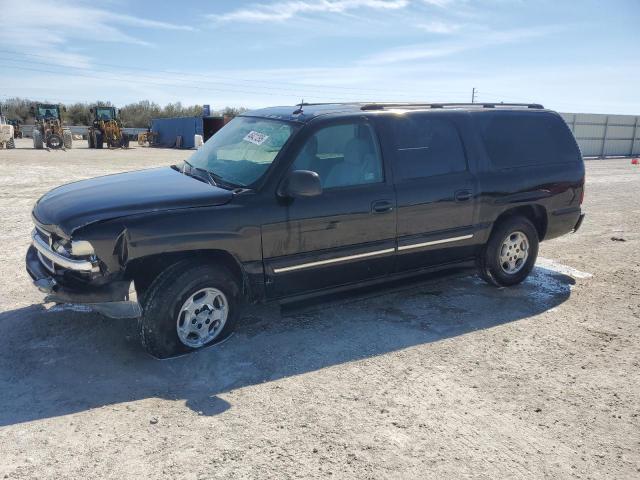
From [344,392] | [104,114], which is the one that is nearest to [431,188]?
[344,392]

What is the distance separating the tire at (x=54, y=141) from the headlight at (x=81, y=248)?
1245 inches

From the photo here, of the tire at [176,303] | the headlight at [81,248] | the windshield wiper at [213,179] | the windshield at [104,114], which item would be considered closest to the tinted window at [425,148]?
the windshield wiper at [213,179]

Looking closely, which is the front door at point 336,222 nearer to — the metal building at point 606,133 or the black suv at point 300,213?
the black suv at point 300,213

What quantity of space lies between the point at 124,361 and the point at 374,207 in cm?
236

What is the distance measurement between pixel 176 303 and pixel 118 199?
0.89 meters

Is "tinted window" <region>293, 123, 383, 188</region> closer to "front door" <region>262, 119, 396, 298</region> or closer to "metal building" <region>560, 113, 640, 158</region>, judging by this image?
"front door" <region>262, 119, 396, 298</region>

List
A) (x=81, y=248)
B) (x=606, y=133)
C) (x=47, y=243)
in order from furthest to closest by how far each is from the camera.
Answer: (x=606, y=133), (x=47, y=243), (x=81, y=248)

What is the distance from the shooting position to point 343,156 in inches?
176

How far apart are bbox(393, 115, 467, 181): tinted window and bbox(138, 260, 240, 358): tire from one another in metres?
1.87

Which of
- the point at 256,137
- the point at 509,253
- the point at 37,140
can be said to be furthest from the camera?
the point at 37,140

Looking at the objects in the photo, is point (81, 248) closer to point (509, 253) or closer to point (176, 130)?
point (509, 253)

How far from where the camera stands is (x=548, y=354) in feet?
13.7

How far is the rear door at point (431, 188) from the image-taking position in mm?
4707

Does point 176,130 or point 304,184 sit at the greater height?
point 176,130
